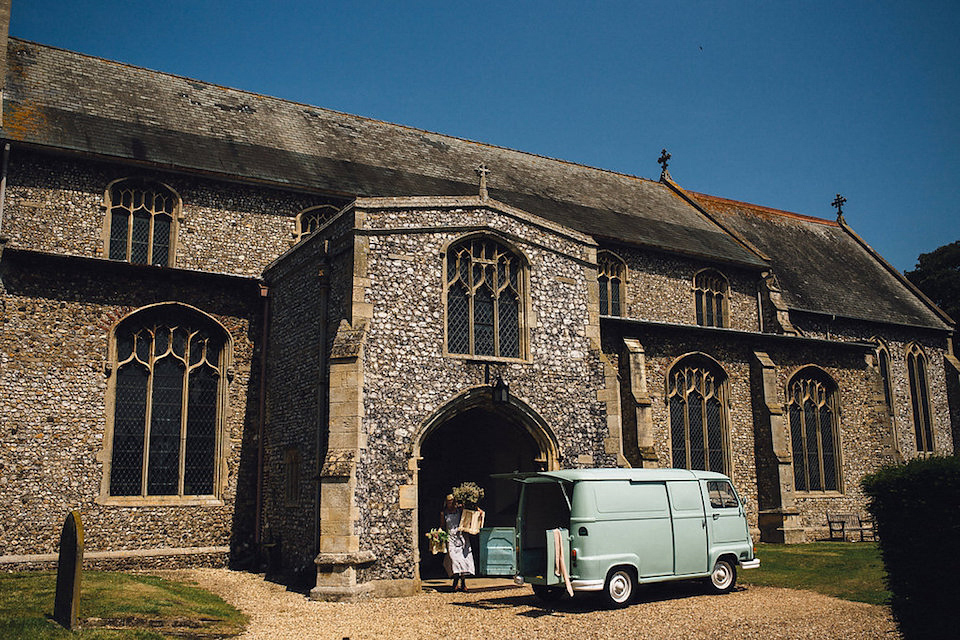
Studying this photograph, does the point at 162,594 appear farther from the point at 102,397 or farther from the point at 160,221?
the point at 160,221

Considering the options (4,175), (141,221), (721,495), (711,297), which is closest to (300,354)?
(141,221)

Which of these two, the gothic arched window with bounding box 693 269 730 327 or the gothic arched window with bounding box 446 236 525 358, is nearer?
the gothic arched window with bounding box 446 236 525 358

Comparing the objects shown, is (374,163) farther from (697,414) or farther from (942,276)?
(942,276)

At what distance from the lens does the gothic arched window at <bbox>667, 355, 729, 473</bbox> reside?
21.1 m

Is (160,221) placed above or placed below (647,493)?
above

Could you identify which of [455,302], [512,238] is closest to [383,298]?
[455,302]

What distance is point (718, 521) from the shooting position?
43.3 feet

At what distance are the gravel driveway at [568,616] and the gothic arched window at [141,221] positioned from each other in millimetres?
7947

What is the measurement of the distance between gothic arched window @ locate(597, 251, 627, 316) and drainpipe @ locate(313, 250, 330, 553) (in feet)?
32.1

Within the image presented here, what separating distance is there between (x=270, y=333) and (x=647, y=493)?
922 centimetres

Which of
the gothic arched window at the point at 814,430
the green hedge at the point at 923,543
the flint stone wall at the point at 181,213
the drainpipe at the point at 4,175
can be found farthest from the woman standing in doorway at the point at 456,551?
the gothic arched window at the point at 814,430

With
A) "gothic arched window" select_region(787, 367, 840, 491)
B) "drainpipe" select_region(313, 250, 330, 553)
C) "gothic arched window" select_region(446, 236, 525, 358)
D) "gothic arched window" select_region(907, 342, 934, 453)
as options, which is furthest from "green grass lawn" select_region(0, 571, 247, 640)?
"gothic arched window" select_region(907, 342, 934, 453)

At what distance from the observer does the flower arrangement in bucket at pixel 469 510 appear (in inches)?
560

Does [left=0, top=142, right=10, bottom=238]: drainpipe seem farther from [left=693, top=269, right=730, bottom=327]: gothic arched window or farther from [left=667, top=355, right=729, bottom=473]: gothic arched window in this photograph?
[left=693, top=269, right=730, bottom=327]: gothic arched window
